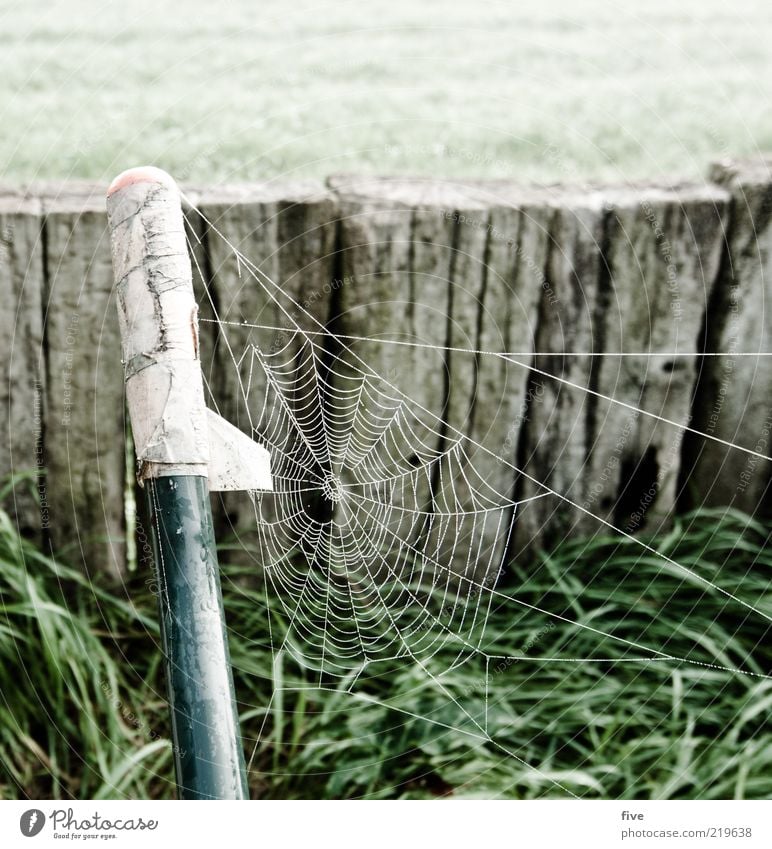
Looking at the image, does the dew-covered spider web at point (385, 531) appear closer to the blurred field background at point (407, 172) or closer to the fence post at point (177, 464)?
the blurred field background at point (407, 172)

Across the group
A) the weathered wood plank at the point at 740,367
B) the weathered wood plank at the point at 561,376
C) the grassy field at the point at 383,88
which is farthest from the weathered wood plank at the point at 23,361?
the weathered wood plank at the point at 740,367

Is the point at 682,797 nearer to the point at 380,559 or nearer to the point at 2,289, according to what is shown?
the point at 380,559

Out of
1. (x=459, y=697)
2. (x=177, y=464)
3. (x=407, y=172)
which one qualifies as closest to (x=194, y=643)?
(x=177, y=464)

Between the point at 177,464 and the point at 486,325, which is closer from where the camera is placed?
the point at 177,464

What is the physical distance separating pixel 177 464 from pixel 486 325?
50cm

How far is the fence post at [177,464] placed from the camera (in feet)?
2.21

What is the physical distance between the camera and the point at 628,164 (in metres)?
1.24

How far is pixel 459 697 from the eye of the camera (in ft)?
3.42

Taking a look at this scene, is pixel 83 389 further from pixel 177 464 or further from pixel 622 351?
pixel 622 351

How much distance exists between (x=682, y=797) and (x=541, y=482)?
0.41m

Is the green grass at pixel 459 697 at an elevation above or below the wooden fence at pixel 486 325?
below
